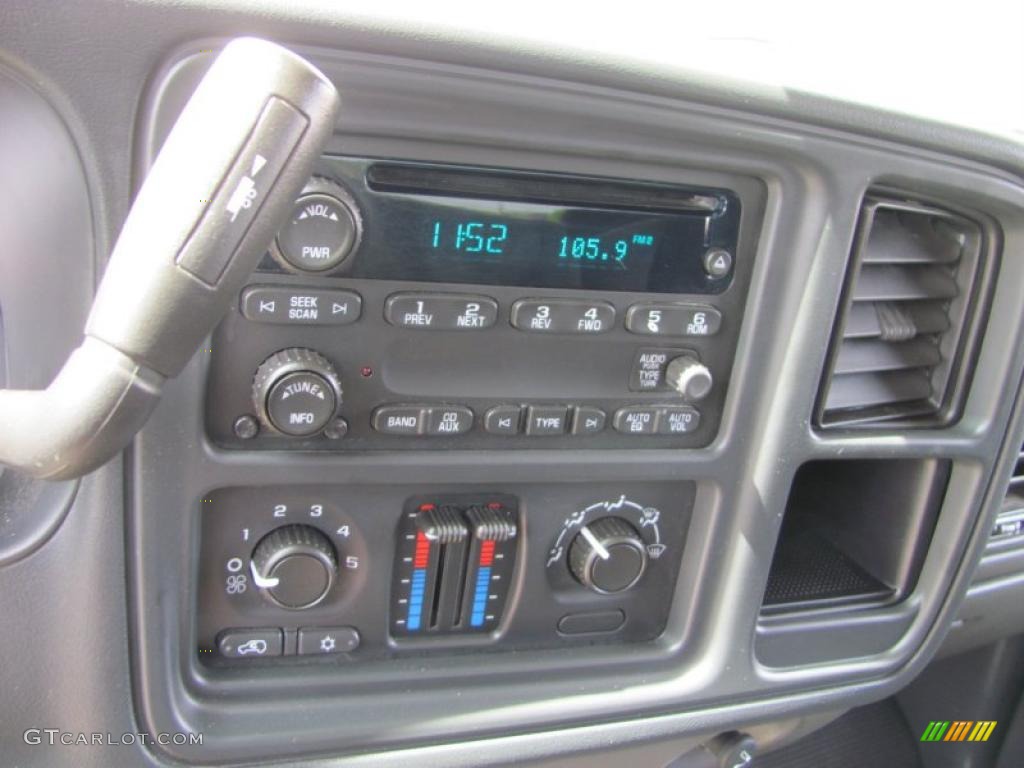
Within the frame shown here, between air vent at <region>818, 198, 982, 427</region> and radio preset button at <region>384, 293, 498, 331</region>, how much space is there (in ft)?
1.31

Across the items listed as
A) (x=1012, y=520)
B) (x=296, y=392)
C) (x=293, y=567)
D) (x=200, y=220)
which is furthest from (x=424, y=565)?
(x=1012, y=520)

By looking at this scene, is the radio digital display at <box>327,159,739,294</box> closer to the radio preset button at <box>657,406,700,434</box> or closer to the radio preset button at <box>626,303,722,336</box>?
the radio preset button at <box>626,303,722,336</box>

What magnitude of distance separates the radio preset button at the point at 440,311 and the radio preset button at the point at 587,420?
13 cm

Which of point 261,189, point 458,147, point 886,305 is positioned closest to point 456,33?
point 458,147

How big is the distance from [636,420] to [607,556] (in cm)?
15

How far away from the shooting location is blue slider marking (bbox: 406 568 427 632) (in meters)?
0.95

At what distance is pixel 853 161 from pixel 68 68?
690 millimetres

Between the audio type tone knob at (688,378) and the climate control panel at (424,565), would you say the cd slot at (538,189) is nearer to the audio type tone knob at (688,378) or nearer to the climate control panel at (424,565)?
the audio type tone knob at (688,378)

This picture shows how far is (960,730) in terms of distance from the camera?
1.81 metres

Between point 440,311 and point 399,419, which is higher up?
point 440,311

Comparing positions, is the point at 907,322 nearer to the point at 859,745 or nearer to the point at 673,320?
the point at 673,320

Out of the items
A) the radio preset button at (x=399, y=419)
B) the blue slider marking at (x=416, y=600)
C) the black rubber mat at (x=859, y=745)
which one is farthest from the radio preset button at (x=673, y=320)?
the black rubber mat at (x=859, y=745)

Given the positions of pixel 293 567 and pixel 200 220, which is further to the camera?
pixel 293 567

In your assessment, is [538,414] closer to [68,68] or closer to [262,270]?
[262,270]
